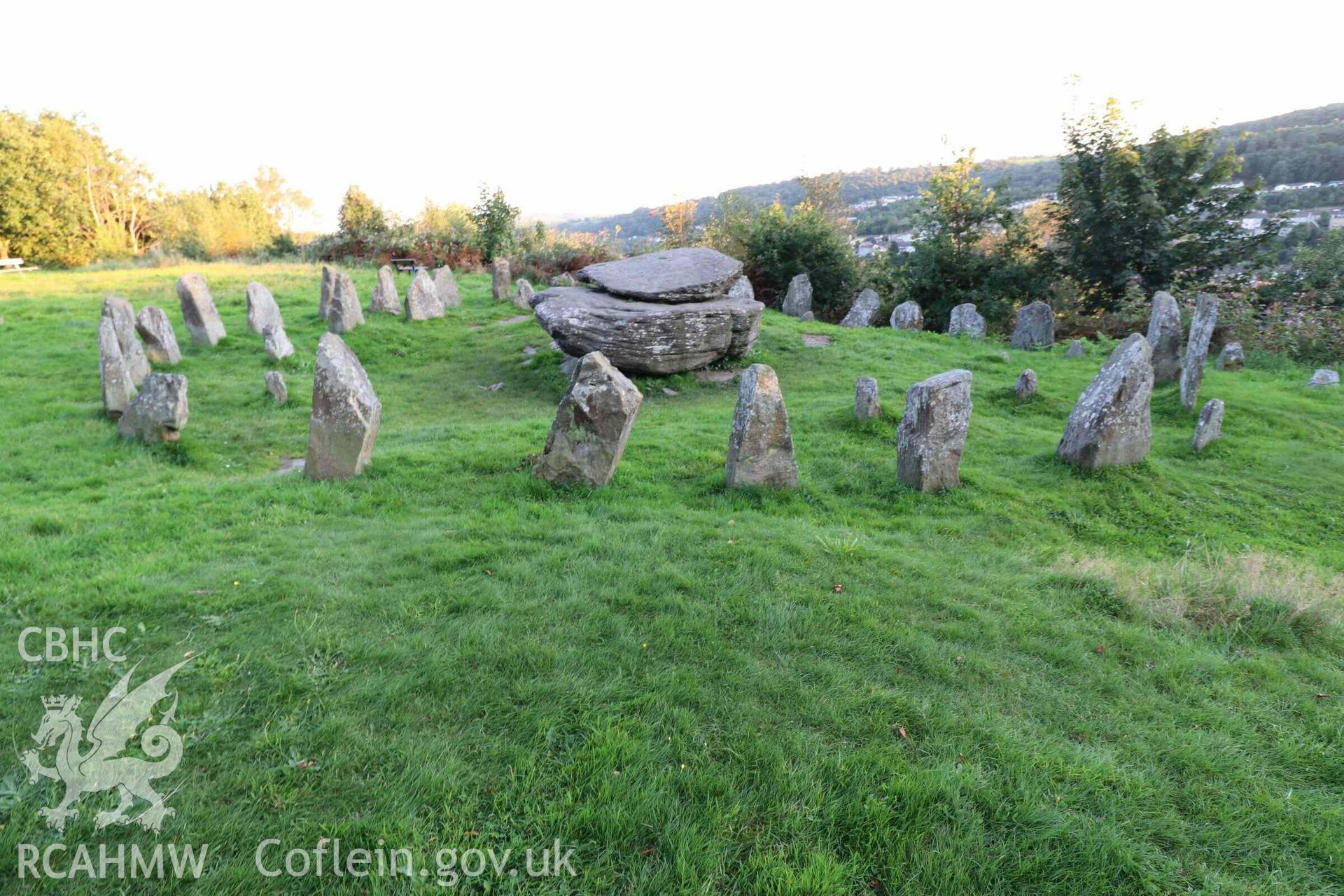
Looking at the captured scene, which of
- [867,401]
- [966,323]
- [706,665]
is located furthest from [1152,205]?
[706,665]

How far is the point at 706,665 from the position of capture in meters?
4.50

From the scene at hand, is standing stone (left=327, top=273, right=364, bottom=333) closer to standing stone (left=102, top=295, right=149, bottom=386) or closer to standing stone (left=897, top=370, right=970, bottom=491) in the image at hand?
standing stone (left=102, top=295, right=149, bottom=386)

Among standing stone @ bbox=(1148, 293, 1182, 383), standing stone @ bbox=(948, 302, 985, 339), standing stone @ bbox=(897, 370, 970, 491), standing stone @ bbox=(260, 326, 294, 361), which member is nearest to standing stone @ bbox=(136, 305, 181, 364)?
standing stone @ bbox=(260, 326, 294, 361)

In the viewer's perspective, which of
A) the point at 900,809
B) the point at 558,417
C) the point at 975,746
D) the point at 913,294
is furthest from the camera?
the point at 913,294

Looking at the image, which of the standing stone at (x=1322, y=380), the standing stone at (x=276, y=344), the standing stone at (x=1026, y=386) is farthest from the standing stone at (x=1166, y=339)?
the standing stone at (x=276, y=344)

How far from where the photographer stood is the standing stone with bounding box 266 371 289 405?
12.4m

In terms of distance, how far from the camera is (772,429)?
26.8 feet

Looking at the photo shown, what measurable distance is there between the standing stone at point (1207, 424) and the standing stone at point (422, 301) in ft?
63.2

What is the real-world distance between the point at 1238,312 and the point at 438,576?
2416 centimetres

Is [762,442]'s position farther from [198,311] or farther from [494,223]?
[494,223]

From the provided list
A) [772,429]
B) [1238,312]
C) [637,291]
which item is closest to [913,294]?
[1238,312]

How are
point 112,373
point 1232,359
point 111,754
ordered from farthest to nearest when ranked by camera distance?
1. point 1232,359
2. point 112,373
3. point 111,754

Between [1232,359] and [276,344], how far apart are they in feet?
80.3

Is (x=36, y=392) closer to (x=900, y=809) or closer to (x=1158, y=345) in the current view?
(x=900, y=809)
